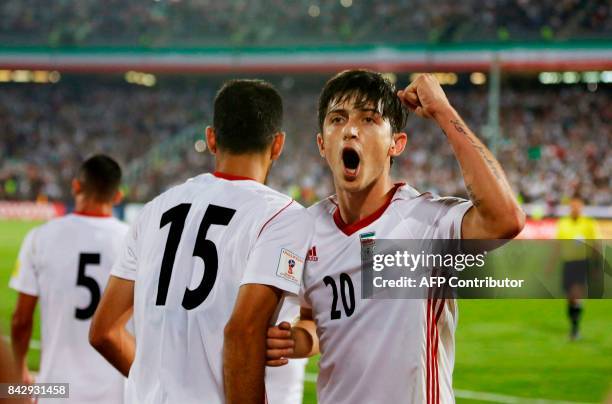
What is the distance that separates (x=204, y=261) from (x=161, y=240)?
20 centimetres

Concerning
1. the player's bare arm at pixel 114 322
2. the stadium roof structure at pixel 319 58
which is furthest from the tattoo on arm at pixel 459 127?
the stadium roof structure at pixel 319 58

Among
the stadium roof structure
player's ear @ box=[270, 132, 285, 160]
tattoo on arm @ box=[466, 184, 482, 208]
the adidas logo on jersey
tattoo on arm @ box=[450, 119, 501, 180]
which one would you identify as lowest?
the adidas logo on jersey

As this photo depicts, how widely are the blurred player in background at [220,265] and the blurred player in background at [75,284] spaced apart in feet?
5.73

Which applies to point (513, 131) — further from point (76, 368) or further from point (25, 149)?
point (76, 368)

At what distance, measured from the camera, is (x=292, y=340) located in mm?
2619

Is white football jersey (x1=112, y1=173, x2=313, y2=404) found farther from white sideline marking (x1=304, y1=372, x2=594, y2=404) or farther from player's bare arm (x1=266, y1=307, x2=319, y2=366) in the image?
white sideline marking (x1=304, y1=372, x2=594, y2=404)

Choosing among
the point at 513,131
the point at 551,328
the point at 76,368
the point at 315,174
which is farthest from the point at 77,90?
the point at 76,368

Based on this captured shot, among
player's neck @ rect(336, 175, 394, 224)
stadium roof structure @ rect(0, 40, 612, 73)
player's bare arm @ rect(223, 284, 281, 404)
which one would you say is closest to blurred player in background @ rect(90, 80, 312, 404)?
player's bare arm @ rect(223, 284, 281, 404)

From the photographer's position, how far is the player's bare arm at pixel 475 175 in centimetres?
242

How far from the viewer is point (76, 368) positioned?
14.7 feet

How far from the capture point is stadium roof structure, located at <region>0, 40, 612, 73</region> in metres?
33.4

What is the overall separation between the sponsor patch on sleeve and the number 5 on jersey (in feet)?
0.84

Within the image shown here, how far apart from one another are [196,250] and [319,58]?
115 ft

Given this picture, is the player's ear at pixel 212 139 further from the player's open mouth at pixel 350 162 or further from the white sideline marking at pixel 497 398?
the white sideline marking at pixel 497 398
